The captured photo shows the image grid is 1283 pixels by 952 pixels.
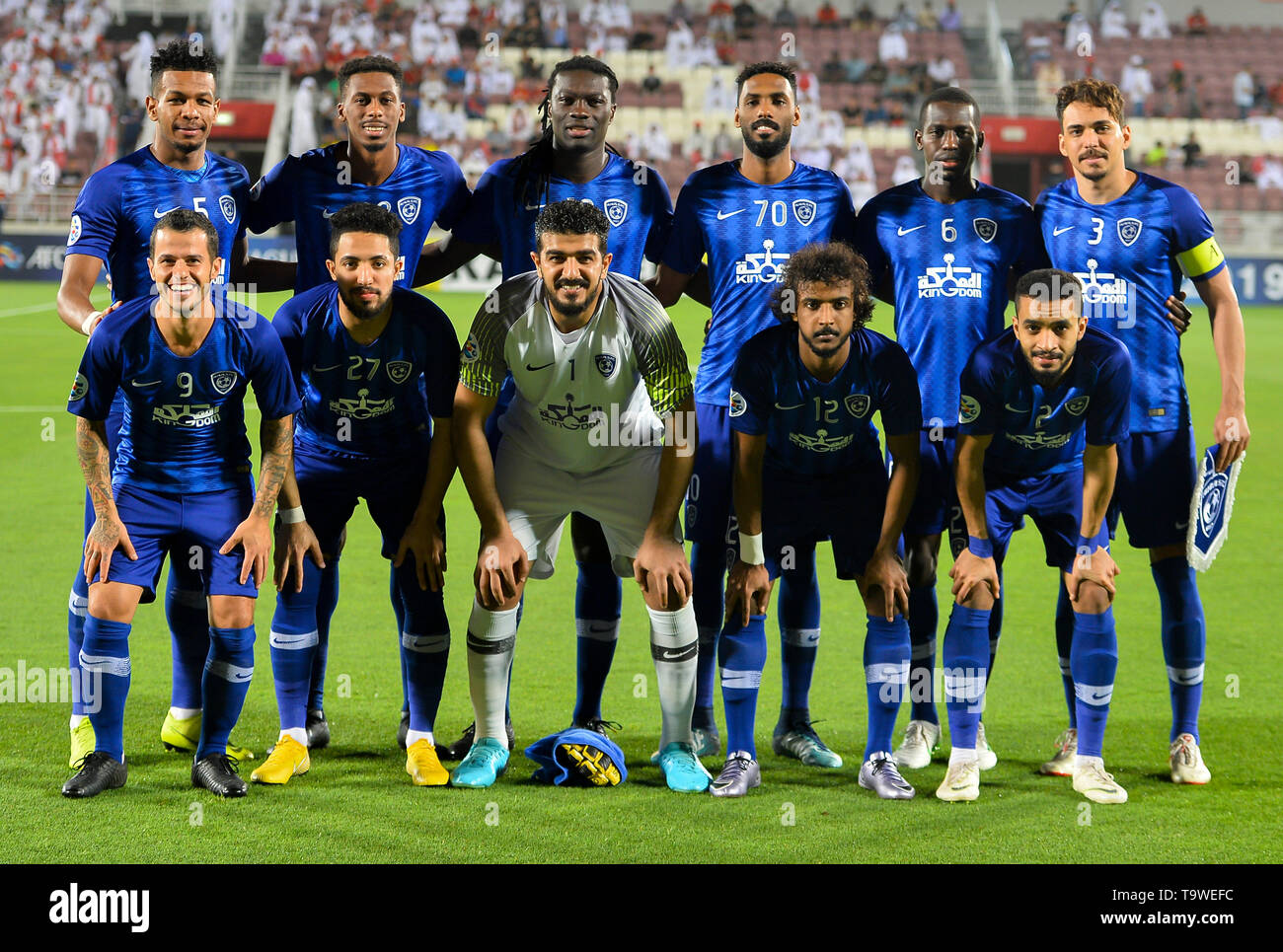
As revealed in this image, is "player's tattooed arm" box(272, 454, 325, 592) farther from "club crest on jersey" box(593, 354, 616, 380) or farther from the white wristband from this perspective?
the white wristband

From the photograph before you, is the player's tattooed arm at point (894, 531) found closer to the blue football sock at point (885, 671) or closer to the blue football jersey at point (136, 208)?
the blue football sock at point (885, 671)

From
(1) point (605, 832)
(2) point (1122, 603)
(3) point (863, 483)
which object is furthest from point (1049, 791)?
(2) point (1122, 603)

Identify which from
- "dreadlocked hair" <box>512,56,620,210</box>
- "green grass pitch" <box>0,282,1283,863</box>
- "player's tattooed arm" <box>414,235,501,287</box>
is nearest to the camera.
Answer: "green grass pitch" <box>0,282,1283,863</box>

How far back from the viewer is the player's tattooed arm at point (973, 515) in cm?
456

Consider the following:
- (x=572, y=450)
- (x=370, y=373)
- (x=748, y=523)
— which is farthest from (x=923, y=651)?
(x=370, y=373)

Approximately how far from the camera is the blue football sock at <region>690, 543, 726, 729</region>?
5.03m

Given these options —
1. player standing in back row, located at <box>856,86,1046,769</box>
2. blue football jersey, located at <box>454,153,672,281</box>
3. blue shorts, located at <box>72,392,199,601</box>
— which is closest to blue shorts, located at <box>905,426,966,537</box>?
player standing in back row, located at <box>856,86,1046,769</box>

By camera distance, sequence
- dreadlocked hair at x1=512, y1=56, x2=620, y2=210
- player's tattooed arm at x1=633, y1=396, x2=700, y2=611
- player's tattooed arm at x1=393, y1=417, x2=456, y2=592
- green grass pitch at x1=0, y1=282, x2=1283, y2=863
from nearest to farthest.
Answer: green grass pitch at x1=0, y1=282, x2=1283, y2=863, player's tattooed arm at x1=633, y1=396, x2=700, y2=611, player's tattooed arm at x1=393, y1=417, x2=456, y2=592, dreadlocked hair at x1=512, y1=56, x2=620, y2=210

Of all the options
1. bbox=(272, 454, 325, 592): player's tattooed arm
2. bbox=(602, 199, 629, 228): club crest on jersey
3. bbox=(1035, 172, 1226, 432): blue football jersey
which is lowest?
bbox=(272, 454, 325, 592): player's tattooed arm

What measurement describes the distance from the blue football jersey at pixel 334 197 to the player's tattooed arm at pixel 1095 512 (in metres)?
2.42

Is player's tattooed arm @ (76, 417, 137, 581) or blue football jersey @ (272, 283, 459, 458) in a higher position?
blue football jersey @ (272, 283, 459, 458)

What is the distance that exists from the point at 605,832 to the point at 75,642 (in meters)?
2.20

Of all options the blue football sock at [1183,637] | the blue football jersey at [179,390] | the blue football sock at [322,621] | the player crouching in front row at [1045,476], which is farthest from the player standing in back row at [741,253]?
the blue football jersey at [179,390]

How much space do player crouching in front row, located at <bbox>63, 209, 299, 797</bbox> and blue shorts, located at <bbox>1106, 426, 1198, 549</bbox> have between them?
2.79 metres
